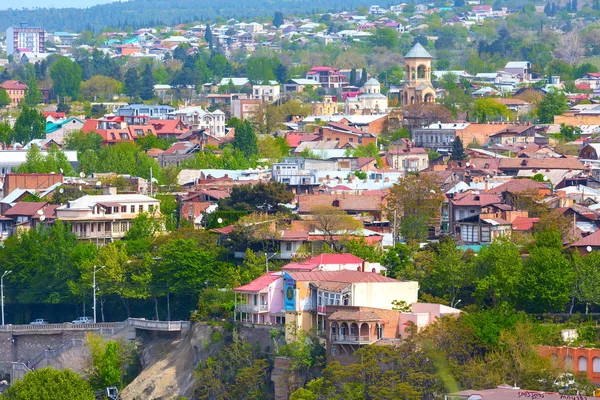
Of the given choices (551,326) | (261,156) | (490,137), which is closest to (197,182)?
(261,156)

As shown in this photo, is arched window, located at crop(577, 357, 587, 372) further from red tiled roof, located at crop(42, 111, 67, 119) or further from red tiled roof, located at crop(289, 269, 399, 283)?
red tiled roof, located at crop(42, 111, 67, 119)

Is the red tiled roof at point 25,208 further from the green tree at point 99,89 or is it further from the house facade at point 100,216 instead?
the green tree at point 99,89

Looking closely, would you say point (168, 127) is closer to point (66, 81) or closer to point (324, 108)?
point (324, 108)

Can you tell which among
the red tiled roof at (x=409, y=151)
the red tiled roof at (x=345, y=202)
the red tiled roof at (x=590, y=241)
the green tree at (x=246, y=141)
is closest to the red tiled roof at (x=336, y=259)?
the red tiled roof at (x=590, y=241)

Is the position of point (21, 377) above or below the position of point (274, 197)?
below

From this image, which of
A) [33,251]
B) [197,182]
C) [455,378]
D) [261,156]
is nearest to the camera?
[455,378]

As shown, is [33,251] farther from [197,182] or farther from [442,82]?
[442,82]
